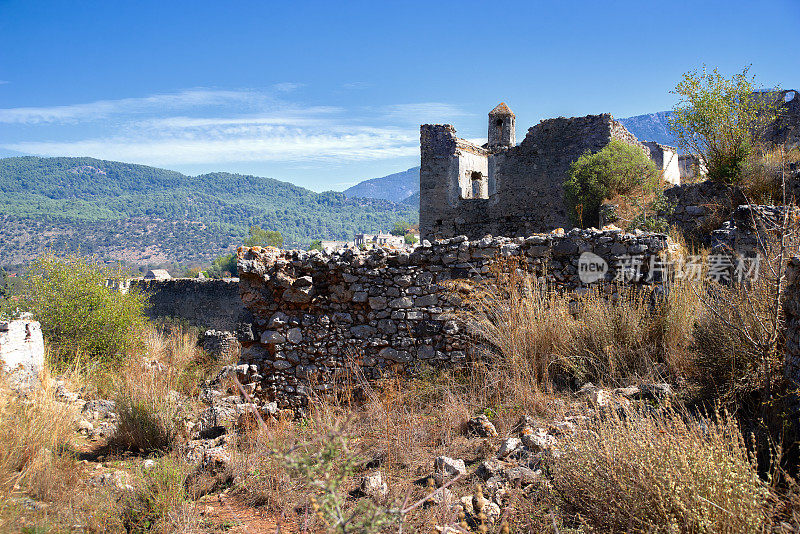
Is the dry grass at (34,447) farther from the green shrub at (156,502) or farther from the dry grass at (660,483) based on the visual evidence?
the dry grass at (660,483)

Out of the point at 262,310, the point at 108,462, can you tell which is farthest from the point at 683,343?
the point at 108,462

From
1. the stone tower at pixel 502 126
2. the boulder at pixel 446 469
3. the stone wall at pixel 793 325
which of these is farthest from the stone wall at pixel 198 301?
the stone wall at pixel 793 325

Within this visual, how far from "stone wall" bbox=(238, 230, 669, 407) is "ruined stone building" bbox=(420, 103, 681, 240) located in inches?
353

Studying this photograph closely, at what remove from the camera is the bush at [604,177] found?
36.6 ft

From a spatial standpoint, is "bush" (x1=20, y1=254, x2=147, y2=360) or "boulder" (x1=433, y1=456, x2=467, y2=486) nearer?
"boulder" (x1=433, y1=456, x2=467, y2=486)

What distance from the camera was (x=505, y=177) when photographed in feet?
52.9

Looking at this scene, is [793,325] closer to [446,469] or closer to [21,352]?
[446,469]

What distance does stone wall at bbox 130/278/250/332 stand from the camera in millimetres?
21688

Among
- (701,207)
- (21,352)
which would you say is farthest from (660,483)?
(21,352)

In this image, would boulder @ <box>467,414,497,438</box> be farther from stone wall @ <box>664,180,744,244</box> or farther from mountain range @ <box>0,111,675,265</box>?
mountain range @ <box>0,111,675,265</box>

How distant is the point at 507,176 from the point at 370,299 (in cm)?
1158

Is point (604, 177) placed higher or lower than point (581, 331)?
higher

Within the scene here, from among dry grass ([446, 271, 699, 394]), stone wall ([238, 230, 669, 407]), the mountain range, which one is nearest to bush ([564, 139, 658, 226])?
stone wall ([238, 230, 669, 407])

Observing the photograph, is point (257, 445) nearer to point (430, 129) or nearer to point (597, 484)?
point (597, 484)
